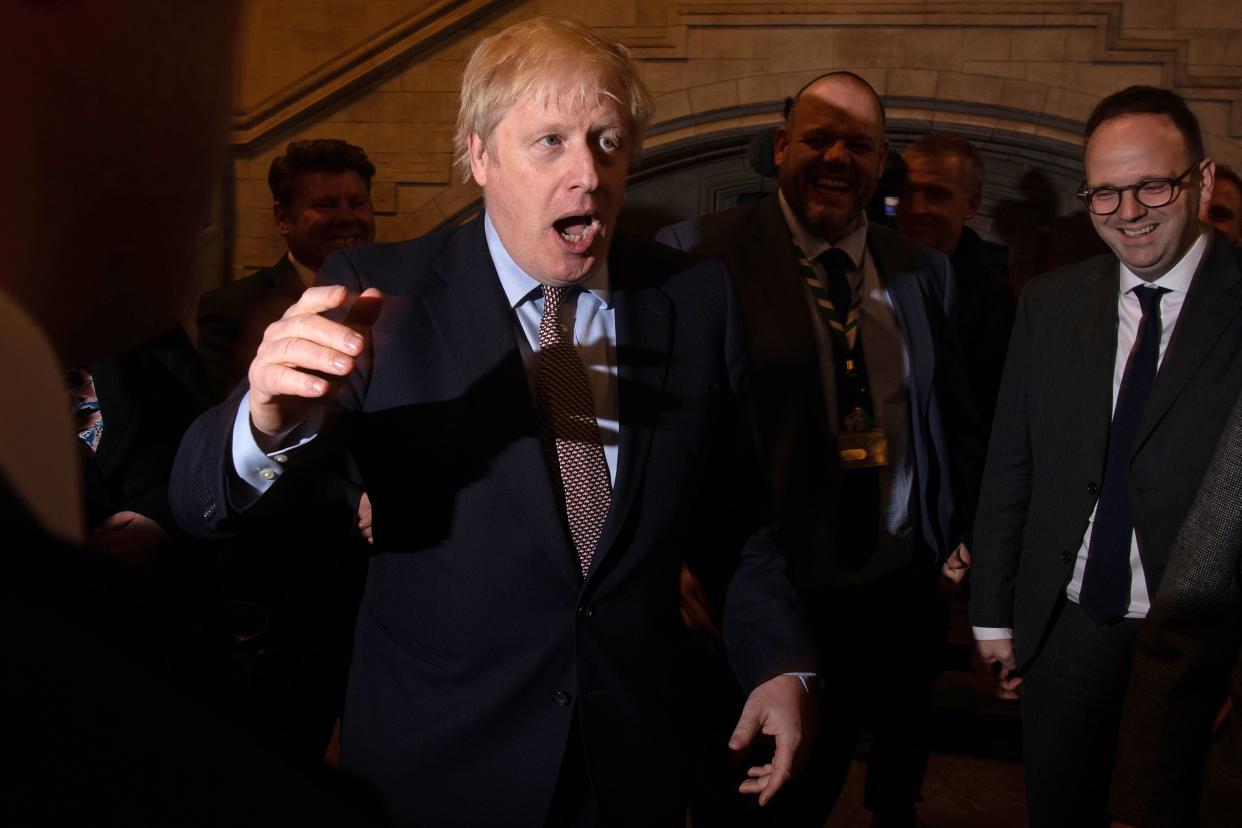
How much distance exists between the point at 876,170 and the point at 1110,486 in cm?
114

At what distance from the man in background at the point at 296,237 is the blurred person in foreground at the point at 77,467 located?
2.96 metres

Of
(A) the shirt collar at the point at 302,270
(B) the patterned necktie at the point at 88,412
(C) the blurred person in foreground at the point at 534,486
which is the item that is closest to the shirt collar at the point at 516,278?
(C) the blurred person in foreground at the point at 534,486

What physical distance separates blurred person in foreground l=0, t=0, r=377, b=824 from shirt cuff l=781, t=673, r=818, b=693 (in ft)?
4.98

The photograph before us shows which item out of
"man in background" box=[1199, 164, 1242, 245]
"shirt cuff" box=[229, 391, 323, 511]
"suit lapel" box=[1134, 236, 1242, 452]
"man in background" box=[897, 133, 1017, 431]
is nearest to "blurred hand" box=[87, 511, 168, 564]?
"shirt cuff" box=[229, 391, 323, 511]

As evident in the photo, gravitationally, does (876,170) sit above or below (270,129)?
below

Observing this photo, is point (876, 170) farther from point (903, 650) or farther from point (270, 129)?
point (270, 129)

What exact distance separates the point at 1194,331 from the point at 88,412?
241 centimetres

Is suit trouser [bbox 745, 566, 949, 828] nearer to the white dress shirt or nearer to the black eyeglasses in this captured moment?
the white dress shirt

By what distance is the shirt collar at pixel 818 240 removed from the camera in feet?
9.66

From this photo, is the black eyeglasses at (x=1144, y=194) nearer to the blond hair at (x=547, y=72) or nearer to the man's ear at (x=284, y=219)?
the blond hair at (x=547, y=72)

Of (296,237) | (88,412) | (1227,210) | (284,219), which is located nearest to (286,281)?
(296,237)

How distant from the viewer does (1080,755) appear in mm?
2396

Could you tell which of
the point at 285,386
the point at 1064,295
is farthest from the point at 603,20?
the point at 285,386

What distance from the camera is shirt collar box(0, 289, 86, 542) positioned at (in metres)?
0.27
